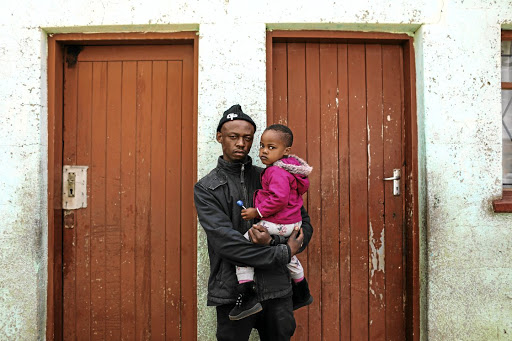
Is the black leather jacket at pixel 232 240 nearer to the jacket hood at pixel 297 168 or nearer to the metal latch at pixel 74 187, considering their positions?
the jacket hood at pixel 297 168

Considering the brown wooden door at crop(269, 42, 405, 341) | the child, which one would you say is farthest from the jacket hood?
the brown wooden door at crop(269, 42, 405, 341)

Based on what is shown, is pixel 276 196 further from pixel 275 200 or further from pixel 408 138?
pixel 408 138

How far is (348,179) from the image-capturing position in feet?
10.9

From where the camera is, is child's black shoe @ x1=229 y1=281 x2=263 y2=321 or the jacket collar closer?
child's black shoe @ x1=229 y1=281 x2=263 y2=321

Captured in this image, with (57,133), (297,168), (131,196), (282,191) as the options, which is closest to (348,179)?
(297,168)

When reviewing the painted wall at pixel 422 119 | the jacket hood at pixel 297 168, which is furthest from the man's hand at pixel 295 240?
the painted wall at pixel 422 119

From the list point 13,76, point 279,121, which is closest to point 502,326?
point 279,121

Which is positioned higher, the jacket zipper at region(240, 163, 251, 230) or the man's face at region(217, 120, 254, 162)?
the man's face at region(217, 120, 254, 162)

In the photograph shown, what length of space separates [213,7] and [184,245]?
1991 millimetres

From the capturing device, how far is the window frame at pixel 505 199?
309 cm

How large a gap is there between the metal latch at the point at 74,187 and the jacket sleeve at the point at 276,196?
1822 mm

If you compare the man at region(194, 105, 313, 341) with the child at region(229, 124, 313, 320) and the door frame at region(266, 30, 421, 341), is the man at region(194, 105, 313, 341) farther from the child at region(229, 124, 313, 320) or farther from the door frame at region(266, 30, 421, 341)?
the door frame at region(266, 30, 421, 341)

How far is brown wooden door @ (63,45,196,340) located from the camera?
3.29 metres

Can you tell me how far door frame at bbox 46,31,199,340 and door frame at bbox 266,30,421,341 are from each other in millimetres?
796
